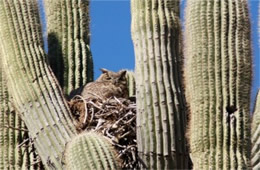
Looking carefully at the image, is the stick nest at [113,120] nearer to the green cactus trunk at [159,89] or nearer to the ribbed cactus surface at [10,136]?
the green cactus trunk at [159,89]

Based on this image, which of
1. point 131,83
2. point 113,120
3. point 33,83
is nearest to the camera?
point 33,83

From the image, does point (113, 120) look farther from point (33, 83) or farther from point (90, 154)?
point (90, 154)

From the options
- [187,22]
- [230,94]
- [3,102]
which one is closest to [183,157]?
[230,94]

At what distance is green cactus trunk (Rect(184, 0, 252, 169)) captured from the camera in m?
6.32

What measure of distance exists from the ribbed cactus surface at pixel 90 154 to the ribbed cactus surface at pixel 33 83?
692 millimetres

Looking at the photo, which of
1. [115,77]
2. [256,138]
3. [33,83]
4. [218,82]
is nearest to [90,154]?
[218,82]

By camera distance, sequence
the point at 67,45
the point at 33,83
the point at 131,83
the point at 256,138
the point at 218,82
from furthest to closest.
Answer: the point at 131,83 < the point at 67,45 < the point at 33,83 < the point at 256,138 < the point at 218,82

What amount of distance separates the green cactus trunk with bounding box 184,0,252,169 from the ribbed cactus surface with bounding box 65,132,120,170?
0.68 metres

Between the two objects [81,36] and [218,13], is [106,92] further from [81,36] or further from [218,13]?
[218,13]

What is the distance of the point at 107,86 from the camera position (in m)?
8.80

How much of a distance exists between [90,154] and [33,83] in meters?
1.45

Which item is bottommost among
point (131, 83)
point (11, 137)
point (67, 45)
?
point (11, 137)

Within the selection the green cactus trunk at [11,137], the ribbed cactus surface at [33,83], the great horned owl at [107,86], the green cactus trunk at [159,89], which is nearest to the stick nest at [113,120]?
the great horned owl at [107,86]

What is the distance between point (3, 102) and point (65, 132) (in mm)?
1024
